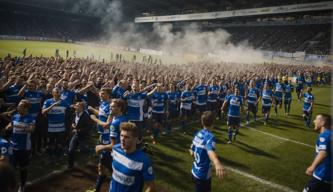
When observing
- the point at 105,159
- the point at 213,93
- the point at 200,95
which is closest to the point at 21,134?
the point at 105,159

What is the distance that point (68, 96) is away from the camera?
936 cm

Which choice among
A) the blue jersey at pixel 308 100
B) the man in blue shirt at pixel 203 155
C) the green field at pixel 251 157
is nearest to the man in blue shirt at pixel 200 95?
the green field at pixel 251 157

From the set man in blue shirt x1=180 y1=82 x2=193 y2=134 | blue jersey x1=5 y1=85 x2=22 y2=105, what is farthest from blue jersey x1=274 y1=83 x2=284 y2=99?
blue jersey x1=5 y1=85 x2=22 y2=105

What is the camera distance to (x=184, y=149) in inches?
409

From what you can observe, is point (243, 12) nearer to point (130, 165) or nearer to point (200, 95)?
point (200, 95)

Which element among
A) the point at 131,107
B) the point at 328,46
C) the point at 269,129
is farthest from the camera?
the point at 328,46

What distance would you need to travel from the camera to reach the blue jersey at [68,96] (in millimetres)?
9250

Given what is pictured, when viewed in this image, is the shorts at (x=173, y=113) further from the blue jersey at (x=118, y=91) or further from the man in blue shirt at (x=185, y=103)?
the blue jersey at (x=118, y=91)

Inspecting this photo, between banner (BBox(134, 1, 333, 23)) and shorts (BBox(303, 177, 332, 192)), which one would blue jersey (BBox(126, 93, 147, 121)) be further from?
banner (BBox(134, 1, 333, 23))

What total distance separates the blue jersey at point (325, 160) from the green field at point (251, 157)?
244 cm

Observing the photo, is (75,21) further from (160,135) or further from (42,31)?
(160,135)

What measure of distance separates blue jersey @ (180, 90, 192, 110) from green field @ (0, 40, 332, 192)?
117 cm

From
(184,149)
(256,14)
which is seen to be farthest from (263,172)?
(256,14)

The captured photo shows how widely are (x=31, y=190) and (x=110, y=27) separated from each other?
226ft
